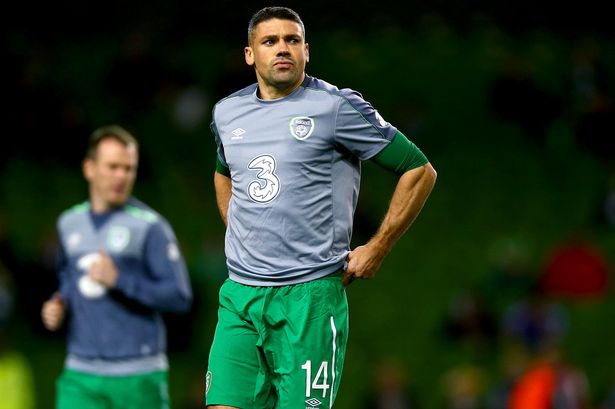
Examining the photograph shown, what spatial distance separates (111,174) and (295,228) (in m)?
2.35

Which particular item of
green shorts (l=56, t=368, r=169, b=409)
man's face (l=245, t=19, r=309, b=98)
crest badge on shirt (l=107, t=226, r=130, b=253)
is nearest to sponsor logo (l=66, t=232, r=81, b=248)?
crest badge on shirt (l=107, t=226, r=130, b=253)

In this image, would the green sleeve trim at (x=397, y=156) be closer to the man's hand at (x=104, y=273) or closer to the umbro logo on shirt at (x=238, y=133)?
the umbro logo on shirt at (x=238, y=133)

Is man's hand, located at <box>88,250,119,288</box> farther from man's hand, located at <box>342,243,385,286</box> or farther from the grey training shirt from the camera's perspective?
man's hand, located at <box>342,243,385,286</box>

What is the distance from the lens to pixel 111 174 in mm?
6547

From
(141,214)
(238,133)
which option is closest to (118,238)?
(141,214)

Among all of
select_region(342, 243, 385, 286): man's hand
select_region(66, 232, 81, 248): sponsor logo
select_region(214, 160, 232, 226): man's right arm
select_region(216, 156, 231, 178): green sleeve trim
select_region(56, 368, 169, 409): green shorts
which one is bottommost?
select_region(56, 368, 169, 409): green shorts

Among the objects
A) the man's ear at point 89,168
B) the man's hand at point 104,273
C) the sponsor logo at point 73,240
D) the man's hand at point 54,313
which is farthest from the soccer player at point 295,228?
the man's ear at point 89,168

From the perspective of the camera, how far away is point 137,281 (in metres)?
6.33

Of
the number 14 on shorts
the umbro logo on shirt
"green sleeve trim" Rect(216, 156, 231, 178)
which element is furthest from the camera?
"green sleeve trim" Rect(216, 156, 231, 178)

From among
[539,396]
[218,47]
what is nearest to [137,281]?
[539,396]

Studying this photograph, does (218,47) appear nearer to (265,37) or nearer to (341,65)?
(341,65)

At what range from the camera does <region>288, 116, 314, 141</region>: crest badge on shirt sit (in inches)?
175

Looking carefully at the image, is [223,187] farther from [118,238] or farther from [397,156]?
[118,238]

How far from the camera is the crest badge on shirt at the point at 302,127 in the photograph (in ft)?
14.6
